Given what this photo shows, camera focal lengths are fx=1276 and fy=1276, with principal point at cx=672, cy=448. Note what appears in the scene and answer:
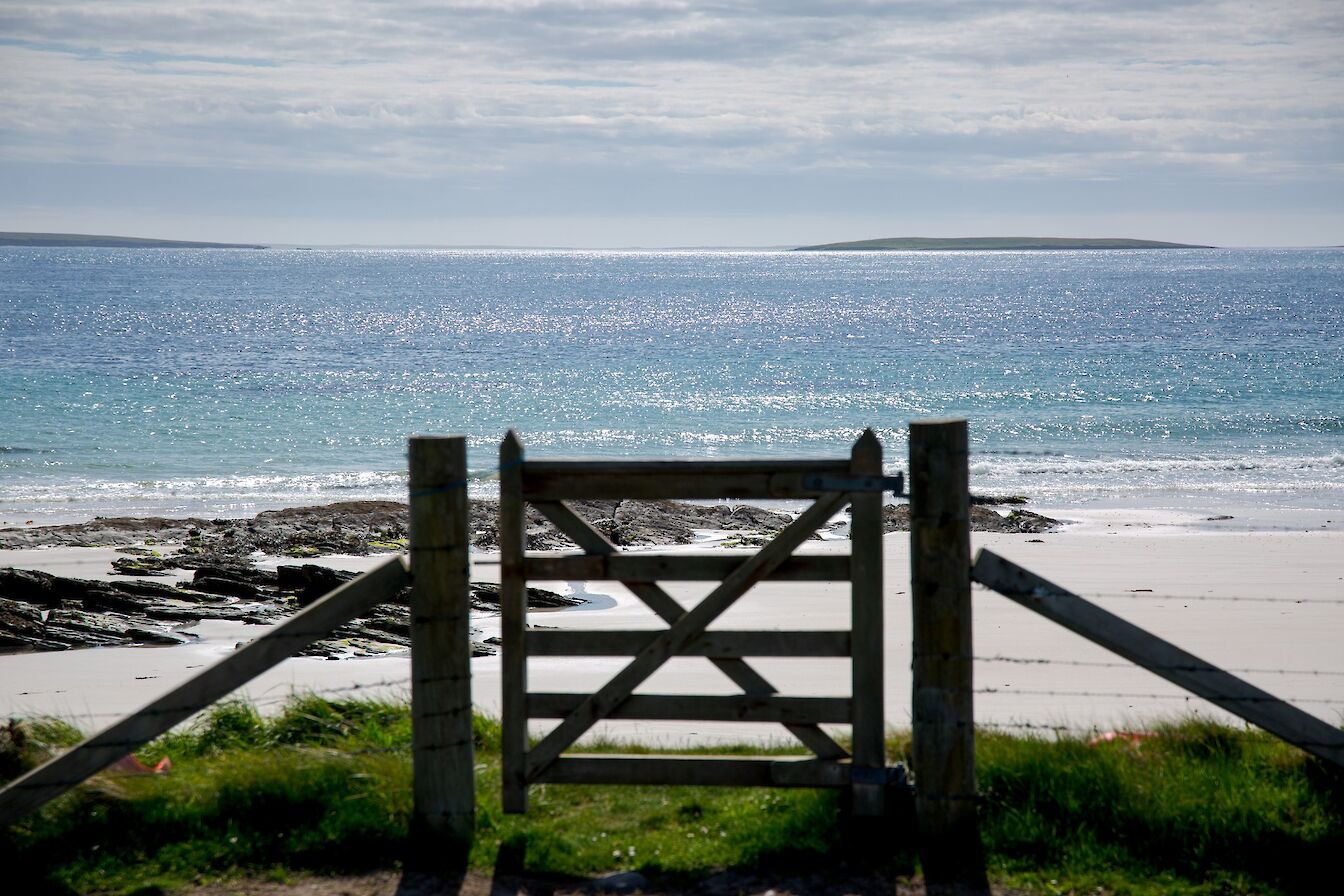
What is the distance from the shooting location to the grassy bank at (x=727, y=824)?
542cm

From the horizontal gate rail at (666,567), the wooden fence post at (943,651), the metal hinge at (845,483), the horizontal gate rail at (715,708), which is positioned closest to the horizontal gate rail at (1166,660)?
the wooden fence post at (943,651)

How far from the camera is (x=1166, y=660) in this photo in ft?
18.0

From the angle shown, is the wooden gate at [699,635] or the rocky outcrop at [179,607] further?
the rocky outcrop at [179,607]

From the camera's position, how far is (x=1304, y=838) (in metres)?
5.45

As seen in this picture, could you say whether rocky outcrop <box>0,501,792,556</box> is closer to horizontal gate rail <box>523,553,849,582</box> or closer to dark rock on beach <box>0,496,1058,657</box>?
dark rock on beach <box>0,496,1058,657</box>

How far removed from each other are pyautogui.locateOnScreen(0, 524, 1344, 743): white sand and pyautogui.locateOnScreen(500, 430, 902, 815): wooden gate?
1081 millimetres

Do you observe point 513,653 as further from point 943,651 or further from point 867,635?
point 943,651

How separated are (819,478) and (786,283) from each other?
17639cm

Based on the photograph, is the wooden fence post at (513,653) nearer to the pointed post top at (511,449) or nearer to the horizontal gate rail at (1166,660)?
the pointed post top at (511,449)

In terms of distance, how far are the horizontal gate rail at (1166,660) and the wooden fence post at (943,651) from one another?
0.19 m

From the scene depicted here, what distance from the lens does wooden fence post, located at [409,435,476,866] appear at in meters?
5.63

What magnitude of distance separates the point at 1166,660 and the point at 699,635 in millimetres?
2025

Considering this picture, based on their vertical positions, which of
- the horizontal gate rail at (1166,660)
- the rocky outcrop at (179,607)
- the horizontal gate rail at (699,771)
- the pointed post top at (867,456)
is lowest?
the rocky outcrop at (179,607)

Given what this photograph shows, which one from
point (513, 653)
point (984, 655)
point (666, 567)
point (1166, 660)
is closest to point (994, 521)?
point (984, 655)
